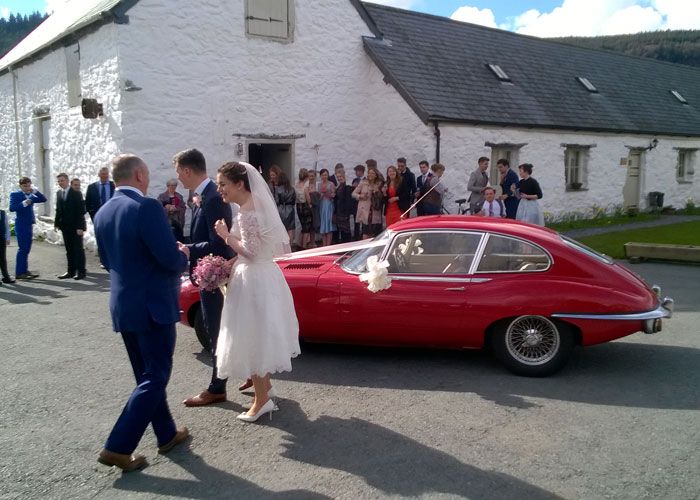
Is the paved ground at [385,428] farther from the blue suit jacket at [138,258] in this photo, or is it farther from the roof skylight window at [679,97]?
the roof skylight window at [679,97]

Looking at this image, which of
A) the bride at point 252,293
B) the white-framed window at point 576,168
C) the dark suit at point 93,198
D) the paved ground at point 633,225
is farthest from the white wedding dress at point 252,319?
the white-framed window at point 576,168

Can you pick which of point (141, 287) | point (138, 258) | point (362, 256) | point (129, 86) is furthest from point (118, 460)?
point (129, 86)

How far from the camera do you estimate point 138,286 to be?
12.6 feet

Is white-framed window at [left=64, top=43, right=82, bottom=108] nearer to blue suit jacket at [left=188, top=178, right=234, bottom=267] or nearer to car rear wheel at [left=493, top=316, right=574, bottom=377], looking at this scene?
blue suit jacket at [left=188, top=178, right=234, bottom=267]

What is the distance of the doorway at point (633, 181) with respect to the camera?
20.7 meters

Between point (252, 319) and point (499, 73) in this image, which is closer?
point (252, 319)

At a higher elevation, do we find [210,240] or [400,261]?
[210,240]

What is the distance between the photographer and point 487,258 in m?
5.69

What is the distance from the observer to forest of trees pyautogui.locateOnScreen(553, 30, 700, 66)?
66938 mm

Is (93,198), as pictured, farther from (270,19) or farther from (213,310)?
(213,310)

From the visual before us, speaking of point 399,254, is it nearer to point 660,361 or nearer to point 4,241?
point 660,361

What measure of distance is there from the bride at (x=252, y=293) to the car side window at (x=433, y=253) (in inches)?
66.6

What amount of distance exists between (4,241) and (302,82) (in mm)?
7302

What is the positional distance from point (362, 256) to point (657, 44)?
76523 mm
